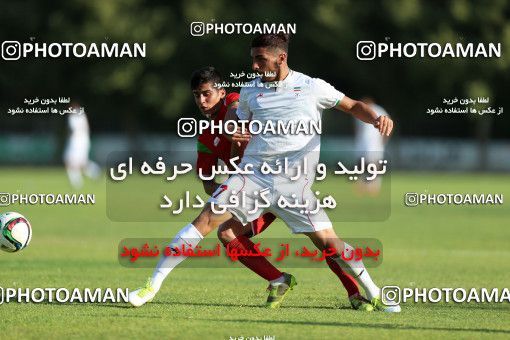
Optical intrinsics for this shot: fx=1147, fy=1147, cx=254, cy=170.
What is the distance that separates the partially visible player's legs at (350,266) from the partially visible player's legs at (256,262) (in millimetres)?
557

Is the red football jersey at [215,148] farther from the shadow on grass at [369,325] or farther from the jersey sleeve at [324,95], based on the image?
the shadow on grass at [369,325]

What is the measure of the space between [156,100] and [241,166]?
1514 inches

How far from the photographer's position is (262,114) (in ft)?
32.1

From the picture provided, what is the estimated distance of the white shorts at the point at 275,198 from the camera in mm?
9844

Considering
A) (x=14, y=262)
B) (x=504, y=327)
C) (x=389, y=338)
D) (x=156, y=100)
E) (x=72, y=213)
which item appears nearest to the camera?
(x=389, y=338)

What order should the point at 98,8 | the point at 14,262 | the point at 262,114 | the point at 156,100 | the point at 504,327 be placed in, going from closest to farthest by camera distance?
the point at 504,327 < the point at 262,114 < the point at 14,262 < the point at 98,8 < the point at 156,100

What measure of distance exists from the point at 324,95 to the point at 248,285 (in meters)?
3.19

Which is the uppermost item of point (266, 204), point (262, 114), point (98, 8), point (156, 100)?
point (98, 8)

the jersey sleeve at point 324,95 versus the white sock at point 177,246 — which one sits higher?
the jersey sleeve at point 324,95

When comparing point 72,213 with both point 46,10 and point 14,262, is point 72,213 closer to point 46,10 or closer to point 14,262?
point 14,262

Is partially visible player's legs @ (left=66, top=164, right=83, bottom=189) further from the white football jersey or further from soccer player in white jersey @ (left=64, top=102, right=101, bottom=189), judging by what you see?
the white football jersey

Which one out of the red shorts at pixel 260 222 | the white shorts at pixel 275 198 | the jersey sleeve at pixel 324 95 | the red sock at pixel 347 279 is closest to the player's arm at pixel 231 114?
the white shorts at pixel 275 198

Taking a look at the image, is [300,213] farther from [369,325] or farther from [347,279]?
[369,325]

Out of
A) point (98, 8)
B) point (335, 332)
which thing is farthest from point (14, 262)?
point (98, 8)
